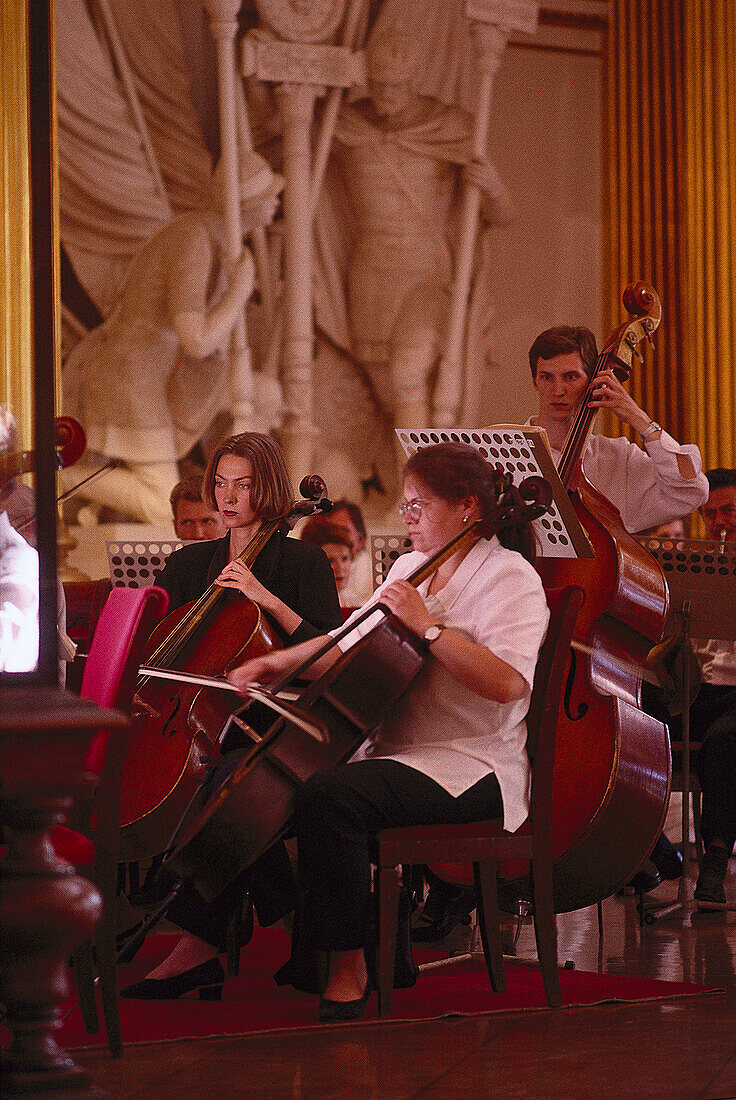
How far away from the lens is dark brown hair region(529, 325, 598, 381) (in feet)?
11.0

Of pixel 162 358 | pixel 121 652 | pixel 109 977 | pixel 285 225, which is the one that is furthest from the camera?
pixel 285 225

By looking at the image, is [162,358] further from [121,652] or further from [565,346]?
[121,652]

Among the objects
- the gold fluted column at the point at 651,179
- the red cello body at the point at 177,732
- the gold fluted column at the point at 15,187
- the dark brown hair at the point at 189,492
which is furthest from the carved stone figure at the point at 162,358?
the red cello body at the point at 177,732

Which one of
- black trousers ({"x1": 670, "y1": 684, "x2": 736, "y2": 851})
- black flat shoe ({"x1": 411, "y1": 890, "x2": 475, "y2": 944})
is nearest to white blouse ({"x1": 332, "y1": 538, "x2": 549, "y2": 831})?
black flat shoe ({"x1": 411, "y1": 890, "x2": 475, "y2": 944})

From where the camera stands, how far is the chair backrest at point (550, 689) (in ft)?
8.62

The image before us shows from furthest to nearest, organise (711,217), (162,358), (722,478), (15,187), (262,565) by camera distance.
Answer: (711,217) < (162,358) < (15,187) < (722,478) < (262,565)

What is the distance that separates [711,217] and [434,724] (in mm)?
4890

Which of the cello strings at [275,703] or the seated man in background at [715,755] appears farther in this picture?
the seated man in background at [715,755]

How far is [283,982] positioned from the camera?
9.17ft

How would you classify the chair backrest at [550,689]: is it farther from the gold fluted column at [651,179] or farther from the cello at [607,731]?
the gold fluted column at [651,179]

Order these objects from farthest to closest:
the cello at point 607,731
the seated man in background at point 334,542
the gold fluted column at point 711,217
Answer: the gold fluted column at point 711,217 < the seated man in background at point 334,542 < the cello at point 607,731

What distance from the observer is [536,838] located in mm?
2641

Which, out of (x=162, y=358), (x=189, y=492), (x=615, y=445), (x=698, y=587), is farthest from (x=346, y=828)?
(x=162, y=358)

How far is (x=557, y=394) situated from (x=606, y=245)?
3.99 metres
